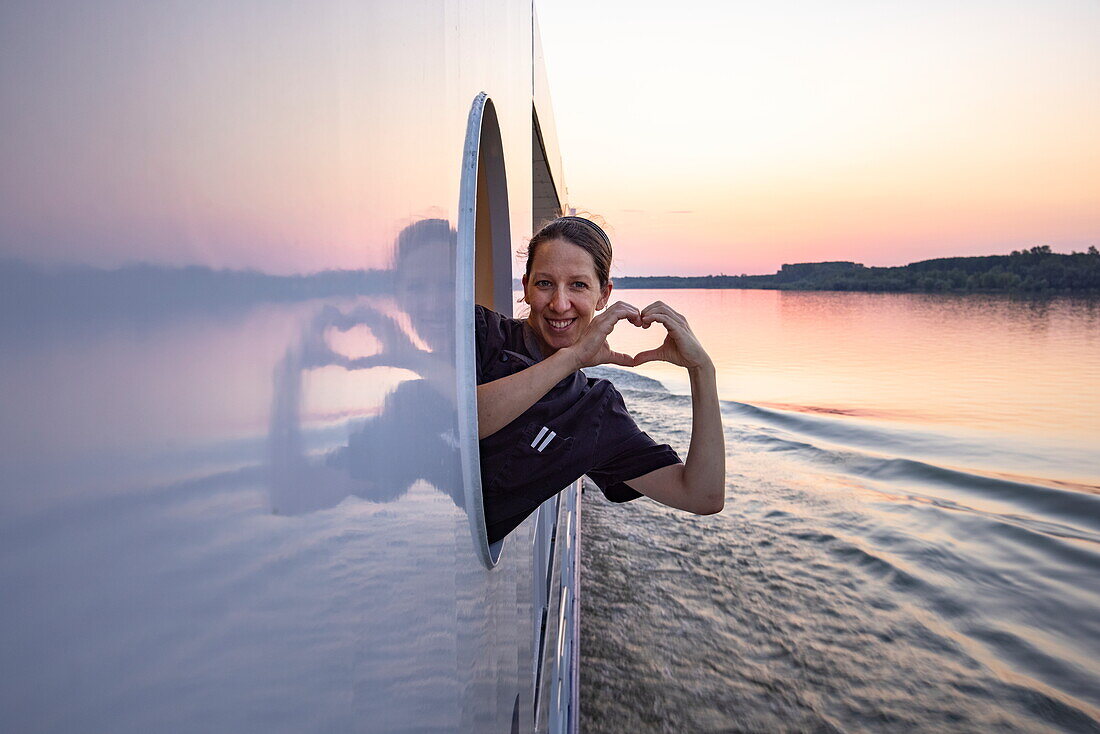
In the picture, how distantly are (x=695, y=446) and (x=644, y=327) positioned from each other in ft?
1.08

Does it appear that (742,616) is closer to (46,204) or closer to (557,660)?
(557,660)

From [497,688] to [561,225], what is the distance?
116cm

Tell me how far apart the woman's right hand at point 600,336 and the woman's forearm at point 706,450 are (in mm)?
231

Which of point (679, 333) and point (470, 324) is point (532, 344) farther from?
point (470, 324)

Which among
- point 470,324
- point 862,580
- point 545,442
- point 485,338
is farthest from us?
point 862,580

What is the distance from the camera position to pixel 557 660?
3432 millimetres

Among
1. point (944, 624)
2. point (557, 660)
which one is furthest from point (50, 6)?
point (944, 624)

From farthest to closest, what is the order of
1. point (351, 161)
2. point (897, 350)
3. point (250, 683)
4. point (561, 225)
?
point (897, 350) < point (561, 225) < point (351, 161) < point (250, 683)

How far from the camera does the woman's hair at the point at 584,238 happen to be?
186 cm

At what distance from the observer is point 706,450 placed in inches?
68.3

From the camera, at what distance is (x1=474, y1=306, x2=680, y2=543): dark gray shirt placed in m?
1.37

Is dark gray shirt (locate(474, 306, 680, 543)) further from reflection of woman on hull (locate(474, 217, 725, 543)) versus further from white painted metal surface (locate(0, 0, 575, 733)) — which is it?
white painted metal surface (locate(0, 0, 575, 733))

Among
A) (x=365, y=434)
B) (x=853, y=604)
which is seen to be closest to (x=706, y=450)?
(x=365, y=434)

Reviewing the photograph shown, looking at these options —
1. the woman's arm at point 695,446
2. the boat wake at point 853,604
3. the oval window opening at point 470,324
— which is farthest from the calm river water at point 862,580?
the oval window opening at point 470,324
